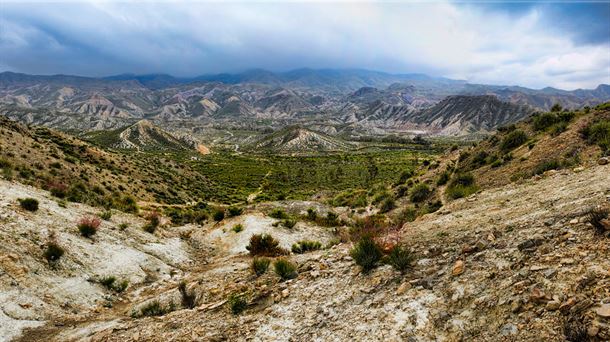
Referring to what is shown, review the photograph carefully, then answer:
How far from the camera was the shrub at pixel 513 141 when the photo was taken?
1241 inches

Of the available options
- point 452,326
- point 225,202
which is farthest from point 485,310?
point 225,202

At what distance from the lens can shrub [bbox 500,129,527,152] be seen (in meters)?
31.5

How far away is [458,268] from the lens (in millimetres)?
8375

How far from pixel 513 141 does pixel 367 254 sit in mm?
28697

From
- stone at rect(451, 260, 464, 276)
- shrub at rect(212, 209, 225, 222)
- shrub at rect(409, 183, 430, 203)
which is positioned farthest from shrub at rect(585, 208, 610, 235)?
shrub at rect(212, 209, 225, 222)

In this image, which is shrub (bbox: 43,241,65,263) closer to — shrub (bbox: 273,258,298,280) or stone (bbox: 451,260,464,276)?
shrub (bbox: 273,258,298,280)

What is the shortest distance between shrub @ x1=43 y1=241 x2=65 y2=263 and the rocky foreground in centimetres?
35

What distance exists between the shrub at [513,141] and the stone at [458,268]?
27.9 m

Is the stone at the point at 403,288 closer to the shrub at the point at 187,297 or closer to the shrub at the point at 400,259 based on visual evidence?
the shrub at the point at 400,259

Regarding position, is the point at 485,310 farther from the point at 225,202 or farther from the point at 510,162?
the point at 225,202

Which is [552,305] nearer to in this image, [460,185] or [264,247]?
[264,247]

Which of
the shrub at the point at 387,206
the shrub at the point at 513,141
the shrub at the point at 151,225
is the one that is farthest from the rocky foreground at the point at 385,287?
A: the shrub at the point at 513,141

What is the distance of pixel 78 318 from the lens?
1179cm

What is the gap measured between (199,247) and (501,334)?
20.3 meters
